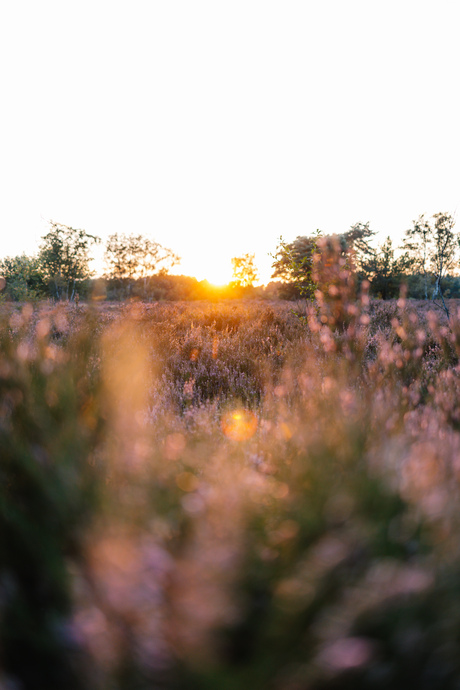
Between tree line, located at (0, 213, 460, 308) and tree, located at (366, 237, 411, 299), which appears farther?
tree, located at (366, 237, 411, 299)

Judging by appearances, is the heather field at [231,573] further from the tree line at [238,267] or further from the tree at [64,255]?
the tree at [64,255]

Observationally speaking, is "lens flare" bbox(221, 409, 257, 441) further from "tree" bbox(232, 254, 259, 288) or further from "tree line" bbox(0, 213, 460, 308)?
"tree" bbox(232, 254, 259, 288)

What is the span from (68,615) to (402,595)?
1007 mm

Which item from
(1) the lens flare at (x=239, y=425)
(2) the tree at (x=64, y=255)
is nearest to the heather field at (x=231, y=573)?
(1) the lens flare at (x=239, y=425)

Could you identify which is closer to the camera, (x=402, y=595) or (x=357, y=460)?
(x=402, y=595)

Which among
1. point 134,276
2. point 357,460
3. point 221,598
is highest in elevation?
point 134,276

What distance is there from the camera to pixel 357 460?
1237 millimetres

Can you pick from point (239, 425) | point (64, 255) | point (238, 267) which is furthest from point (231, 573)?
point (238, 267)

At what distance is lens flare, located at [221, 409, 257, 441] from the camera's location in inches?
100.0

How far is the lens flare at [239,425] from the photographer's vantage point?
2539 mm

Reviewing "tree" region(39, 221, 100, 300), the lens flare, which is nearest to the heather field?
the lens flare

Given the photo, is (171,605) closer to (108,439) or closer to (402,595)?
(402,595)

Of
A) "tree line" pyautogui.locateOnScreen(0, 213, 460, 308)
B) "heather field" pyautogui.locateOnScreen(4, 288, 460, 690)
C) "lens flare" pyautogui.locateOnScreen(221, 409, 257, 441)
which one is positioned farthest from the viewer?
"tree line" pyautogui.locateOnScreen(0, 213, 460, 308)

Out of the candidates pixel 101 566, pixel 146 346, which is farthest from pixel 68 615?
pixel 146 346
